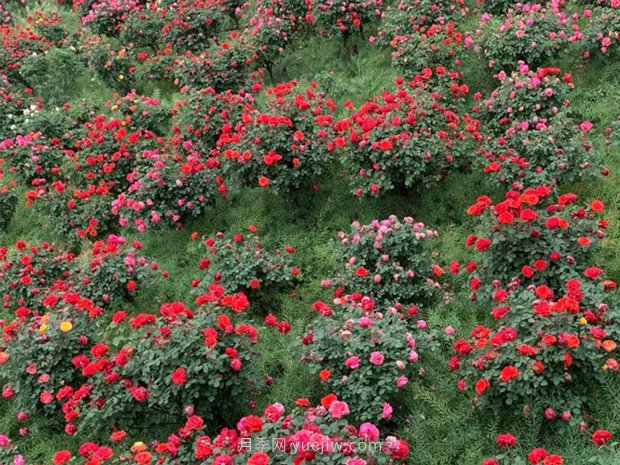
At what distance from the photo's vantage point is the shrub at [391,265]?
4.75m

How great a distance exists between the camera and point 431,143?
5.40 m

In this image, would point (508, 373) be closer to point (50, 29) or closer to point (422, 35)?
point (422, 35)

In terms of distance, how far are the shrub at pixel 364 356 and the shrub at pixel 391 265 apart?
466 mm

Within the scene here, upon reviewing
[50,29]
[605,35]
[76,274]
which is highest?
[50,29]

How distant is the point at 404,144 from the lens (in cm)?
527

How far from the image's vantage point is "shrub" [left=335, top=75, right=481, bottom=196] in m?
5.34

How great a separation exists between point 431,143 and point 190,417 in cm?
328

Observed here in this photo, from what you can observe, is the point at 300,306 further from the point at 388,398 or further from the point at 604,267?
the point at 604,267

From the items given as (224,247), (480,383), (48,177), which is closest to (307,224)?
(224,247)

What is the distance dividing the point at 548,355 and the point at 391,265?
1.60m

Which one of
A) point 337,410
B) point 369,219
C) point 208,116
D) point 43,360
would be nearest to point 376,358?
point 337,410

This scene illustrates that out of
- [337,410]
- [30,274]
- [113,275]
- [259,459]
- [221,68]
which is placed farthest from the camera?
[221,68]

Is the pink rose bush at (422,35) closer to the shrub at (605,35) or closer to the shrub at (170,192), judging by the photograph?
the shrub at (605,35)

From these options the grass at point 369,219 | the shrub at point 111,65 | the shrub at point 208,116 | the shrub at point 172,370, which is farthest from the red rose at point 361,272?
the shrub at point 111,65
